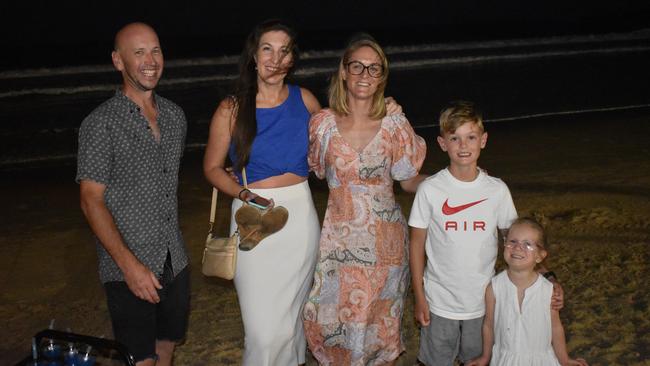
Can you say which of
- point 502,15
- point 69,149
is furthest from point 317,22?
point 69,149

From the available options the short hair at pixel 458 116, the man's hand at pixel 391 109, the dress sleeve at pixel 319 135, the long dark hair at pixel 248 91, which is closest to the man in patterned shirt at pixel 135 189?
the long dark hair at pixel 248 91

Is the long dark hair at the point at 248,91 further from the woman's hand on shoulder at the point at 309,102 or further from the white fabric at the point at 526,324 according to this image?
the white fabric at the point at 526,324

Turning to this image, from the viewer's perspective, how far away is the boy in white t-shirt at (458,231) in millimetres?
3770

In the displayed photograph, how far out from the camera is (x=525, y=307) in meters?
3.69

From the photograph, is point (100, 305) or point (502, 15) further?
point (502, 15)

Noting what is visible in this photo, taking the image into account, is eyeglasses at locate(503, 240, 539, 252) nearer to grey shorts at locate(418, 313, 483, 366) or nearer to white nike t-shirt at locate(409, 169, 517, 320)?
white nike t-shirt at locate(409, 169, 517, 320)

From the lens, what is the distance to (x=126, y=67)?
3508mm

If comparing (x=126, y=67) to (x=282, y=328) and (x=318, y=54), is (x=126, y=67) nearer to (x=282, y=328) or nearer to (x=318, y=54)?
(x=282, y=328)

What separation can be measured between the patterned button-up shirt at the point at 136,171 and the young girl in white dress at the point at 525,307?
1498 mm

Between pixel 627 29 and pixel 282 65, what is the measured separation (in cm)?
4320

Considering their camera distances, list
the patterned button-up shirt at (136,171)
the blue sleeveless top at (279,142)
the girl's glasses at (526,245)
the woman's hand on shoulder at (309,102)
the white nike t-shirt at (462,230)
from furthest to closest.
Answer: the woman's hand on shoulder at (309,102) < the blue sleeveless top at (279,142) < the white nike t-shirt at (462,230) < the girl's glasses at (526,245) < the patterned button-up shirt at (136,171)

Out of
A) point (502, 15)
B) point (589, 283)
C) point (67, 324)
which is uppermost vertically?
point (502, 15)

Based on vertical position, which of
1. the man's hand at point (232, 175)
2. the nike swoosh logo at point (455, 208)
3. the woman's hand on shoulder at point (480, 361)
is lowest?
the woman's hand on shoulder at point (480, 361)

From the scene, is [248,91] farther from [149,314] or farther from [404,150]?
[149,314]
